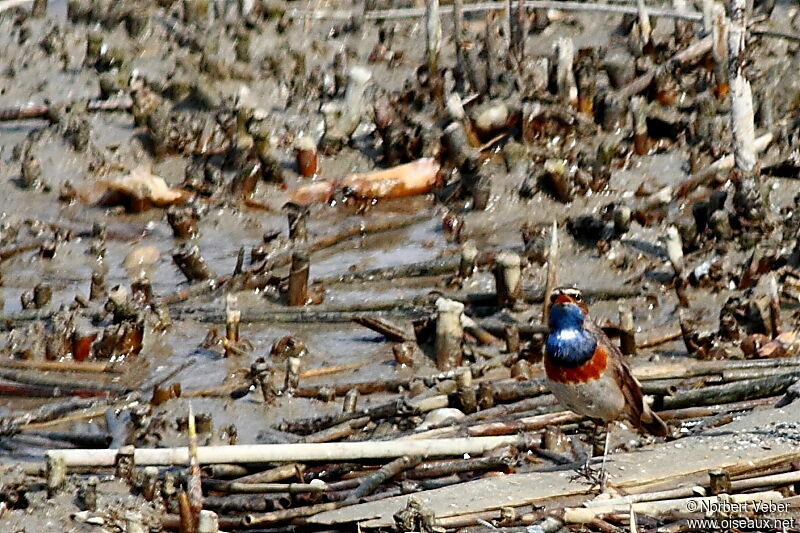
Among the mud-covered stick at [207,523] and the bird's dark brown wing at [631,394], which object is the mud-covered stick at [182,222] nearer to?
the bird's dark brown wing at [631,394]

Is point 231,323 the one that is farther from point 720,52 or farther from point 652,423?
point 720,52

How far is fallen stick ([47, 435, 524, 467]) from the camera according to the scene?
6.53 meters

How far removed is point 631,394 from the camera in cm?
698

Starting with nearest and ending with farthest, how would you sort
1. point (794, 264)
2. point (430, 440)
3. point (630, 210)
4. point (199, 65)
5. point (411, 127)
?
point (430, 440), point (794, 264), point (630, 210), point (411, 127), point (199, 65)

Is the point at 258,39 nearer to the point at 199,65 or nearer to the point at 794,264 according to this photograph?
the point at 199,65

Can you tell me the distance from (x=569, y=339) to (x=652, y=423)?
58 cm

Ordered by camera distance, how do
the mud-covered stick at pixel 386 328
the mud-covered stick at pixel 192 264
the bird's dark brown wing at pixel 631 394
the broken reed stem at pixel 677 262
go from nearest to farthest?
the bird's dark brown wing at pixel 631 394, the mud-covered stick at pixel 386 328, the broken reed stem at pixel 677 262, the mud-covered stick at pixel 192 264

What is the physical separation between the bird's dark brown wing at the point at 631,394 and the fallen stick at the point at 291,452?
0.65 metres

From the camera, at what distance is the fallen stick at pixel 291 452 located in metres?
6.53

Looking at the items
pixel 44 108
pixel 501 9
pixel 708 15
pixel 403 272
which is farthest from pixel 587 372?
Answer: pixel 44 108

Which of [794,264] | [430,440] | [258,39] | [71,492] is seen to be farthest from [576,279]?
[258,39]

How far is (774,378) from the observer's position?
7.59 m

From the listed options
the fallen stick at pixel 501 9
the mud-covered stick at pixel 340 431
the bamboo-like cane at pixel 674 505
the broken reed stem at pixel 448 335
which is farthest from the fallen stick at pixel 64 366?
the fallen stick at pixel 501 9

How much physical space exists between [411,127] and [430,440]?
5009 mm
